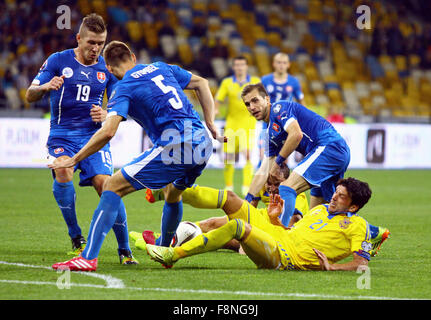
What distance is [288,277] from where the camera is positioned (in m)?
5.96

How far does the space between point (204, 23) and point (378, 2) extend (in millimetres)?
8372

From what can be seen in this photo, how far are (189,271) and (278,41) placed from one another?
2233 centimetres

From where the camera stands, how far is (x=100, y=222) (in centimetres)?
589

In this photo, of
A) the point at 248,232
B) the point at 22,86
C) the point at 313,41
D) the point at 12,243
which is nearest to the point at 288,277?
the point at 248,232

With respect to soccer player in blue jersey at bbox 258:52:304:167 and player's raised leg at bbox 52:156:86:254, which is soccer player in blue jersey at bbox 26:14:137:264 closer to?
player's raised leg at bbox 52:156:86:254

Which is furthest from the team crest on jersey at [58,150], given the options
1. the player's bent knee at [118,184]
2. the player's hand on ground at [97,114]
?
the player's bent knee at [118,184]

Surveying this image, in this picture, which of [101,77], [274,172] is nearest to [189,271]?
[274,172]

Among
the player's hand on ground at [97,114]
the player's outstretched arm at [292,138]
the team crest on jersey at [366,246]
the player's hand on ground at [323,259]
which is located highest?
the player's hand on ground at [97,114]

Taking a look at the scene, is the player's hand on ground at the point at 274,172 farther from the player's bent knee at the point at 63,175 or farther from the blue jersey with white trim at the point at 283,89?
the blue jersey with white trim at the point at 283,89

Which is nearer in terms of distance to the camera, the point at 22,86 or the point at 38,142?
the point at 38,142

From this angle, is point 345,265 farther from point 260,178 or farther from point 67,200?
point 67,200

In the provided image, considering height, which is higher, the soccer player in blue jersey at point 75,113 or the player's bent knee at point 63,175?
the soccer player in blue jersey at point 75,113

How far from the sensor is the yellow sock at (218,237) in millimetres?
5934
